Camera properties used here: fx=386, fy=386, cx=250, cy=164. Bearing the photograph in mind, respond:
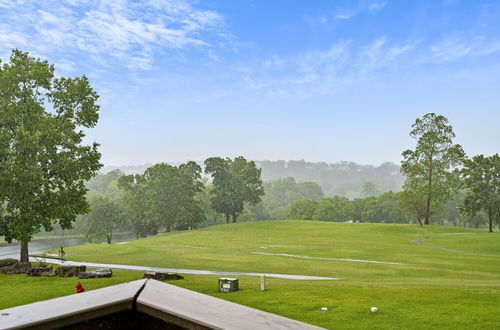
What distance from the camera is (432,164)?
67.2 metres

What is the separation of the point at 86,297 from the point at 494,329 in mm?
13030

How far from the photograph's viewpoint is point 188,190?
84.3 metres

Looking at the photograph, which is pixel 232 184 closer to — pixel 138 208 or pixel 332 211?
pixel 138 208


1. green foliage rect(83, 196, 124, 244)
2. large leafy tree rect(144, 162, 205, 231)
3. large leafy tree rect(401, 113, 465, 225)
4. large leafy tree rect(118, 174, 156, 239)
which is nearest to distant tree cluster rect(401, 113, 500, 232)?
large leafy tree rect(401, 113, 465, 225)

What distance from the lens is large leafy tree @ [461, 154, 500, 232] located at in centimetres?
6384

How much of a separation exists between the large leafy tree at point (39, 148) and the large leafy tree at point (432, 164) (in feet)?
179

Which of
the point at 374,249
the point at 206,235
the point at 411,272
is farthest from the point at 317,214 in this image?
the point at 411,272

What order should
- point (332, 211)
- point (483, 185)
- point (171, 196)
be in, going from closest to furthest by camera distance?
point (483, 185)
point (171, 196)
point (332, 211)

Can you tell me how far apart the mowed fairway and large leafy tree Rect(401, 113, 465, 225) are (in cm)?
659

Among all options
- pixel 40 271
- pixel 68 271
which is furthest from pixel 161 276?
pixel 40 271

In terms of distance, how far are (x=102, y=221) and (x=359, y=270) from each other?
6802 centimetres

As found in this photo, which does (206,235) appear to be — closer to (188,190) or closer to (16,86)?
(188,190)

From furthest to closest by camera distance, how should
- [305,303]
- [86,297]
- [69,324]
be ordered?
[305,303]
[86,297]
[69,324]

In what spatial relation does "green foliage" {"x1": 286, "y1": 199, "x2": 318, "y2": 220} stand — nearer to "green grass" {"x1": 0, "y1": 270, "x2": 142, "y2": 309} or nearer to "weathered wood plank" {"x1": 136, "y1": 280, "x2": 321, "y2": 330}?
"green grass" {"x1": 0, "y1": 270, "x2": 142, "y2": 309}
